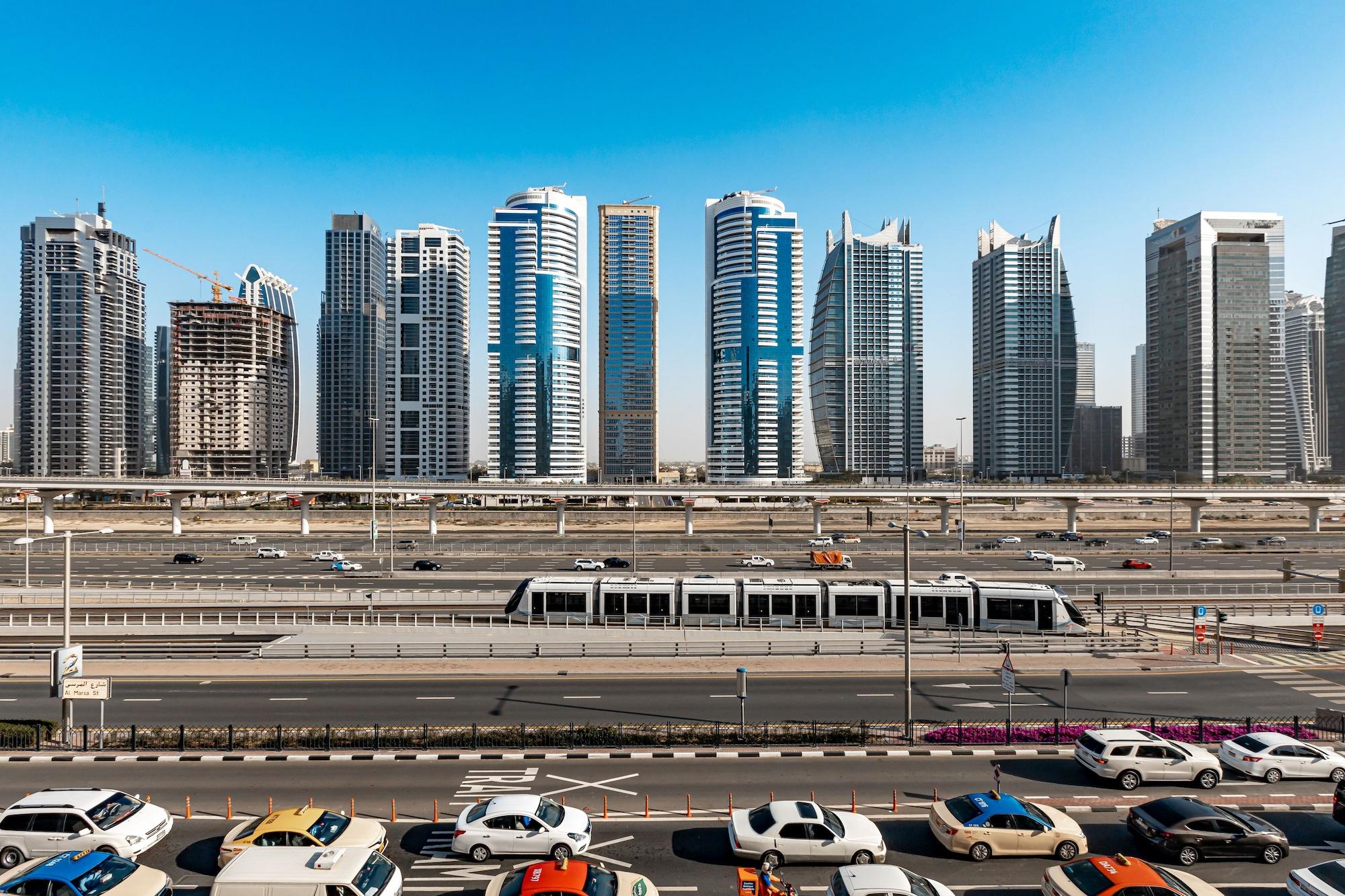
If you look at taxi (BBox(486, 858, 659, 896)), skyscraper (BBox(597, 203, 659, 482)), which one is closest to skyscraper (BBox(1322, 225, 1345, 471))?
skyscraper (BBox(597, 203, 659, 482))

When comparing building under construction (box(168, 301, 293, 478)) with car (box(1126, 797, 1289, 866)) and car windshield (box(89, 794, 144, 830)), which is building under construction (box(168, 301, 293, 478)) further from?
car (box(1126, 797, 1289, 866))

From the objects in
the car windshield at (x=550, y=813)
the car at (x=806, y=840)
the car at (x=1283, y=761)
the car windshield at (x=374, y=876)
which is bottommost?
the car at (x=1283, y=761)

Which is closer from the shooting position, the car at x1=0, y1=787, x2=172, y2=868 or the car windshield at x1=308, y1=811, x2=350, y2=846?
the car windshield at x1=308, y1=811, x2=350, y2=846

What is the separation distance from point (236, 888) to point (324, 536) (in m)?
89.1

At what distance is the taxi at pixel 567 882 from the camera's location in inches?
452

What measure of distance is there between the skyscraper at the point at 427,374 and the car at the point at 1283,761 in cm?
18287

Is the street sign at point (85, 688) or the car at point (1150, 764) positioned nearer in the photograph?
the car at point (1150, 764)

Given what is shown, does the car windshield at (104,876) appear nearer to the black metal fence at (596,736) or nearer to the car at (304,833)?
the car at (304,833)

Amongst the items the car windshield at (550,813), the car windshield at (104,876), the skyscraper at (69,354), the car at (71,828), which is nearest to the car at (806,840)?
the car windshield at (550,813)

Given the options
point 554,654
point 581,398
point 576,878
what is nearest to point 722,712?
point 554,654

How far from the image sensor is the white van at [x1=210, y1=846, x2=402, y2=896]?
11.9 m

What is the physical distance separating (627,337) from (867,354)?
59.8m

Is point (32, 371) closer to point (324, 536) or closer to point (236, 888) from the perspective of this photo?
point (324, 536)

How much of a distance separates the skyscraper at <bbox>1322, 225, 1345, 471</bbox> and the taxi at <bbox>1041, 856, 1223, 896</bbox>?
236694 mm
